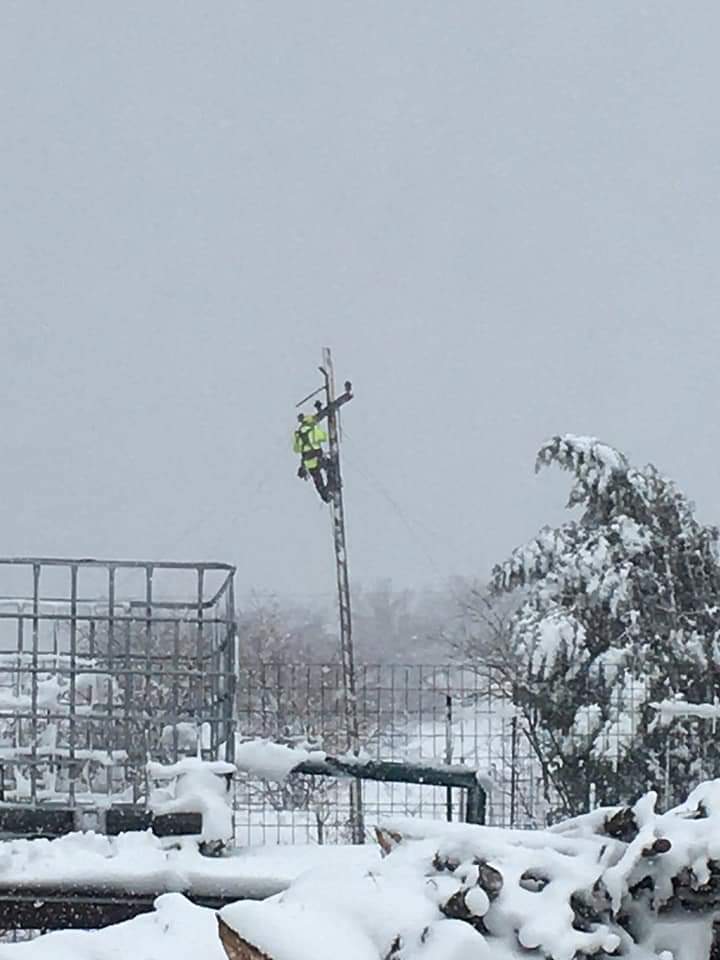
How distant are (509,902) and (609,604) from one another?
24.5 ft

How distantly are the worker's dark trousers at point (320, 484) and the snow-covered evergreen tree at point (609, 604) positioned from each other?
262 inches

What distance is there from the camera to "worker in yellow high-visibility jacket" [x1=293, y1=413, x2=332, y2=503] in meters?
16.7

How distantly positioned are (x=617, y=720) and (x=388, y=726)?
192cm

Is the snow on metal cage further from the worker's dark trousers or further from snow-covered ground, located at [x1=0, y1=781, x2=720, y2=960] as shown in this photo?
the worker's dark trousers

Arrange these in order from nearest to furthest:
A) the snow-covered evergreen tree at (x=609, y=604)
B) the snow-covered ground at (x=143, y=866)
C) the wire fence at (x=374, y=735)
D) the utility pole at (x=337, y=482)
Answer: the snow-covered ground at (x=143, y=866) → the wire fence at (x=374, y=735) → the snow-covered evergreen tree at (x=609, y=604) → the utility pole at (x=337, y=482)

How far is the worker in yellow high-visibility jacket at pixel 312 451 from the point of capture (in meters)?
16.7

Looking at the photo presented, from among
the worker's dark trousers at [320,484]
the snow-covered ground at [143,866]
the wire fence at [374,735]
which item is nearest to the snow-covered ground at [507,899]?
the snow-covered ground at [143,866]

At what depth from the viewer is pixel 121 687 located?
18.0 ft

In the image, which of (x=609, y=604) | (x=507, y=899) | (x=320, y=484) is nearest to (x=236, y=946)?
(x=507, y=899)

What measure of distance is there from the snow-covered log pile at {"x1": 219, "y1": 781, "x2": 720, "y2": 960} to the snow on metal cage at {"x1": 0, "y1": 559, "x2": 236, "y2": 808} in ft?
9.66

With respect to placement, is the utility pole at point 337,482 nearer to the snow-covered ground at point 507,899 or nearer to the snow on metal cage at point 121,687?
the snow on metal cage at point 121,687

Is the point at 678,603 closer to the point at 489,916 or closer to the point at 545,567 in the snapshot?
the point at 545,567

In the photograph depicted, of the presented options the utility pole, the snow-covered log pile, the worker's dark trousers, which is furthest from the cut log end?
the worker's dark trousers

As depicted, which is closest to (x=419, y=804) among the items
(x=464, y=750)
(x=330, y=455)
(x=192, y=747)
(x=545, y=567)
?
(x=464, y=750)
